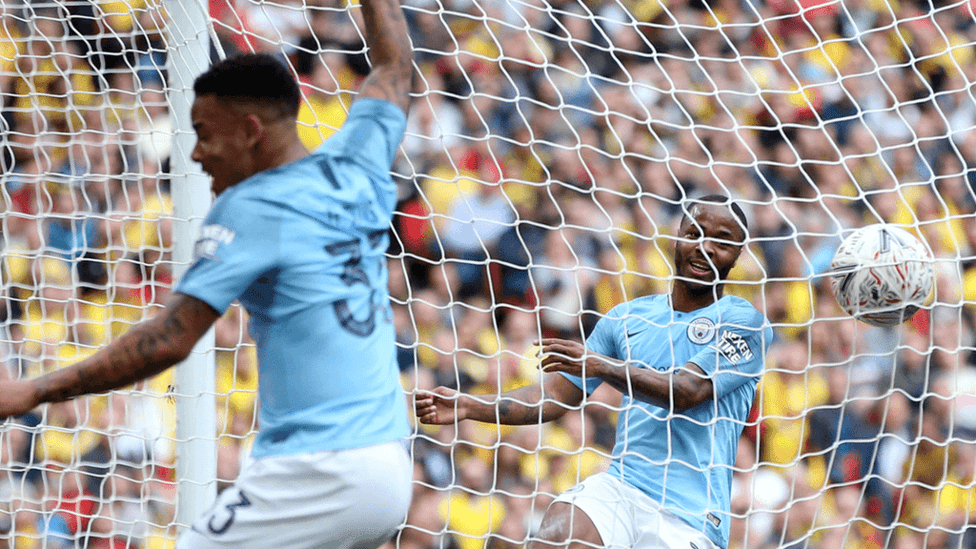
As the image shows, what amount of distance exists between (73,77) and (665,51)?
2.72 metres

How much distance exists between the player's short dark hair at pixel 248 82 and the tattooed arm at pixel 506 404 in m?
0.97

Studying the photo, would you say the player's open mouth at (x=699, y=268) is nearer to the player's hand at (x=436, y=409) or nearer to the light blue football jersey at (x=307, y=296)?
the player's hand at (x=436, y=409)

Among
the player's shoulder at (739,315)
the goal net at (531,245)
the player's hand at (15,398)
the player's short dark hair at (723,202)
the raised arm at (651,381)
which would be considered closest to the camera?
the player's hand at (15,398)

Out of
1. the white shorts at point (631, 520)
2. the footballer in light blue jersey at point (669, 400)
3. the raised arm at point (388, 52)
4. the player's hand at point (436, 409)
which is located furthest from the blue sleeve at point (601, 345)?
the raised arm at point (388, 52)

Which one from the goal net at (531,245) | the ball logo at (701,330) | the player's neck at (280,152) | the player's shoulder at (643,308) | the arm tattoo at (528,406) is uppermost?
the player's neck at (280,152)

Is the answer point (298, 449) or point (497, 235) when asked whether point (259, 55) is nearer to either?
point (298, 449)

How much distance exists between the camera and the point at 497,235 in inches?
177

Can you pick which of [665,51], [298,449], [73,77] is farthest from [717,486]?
[73,77]

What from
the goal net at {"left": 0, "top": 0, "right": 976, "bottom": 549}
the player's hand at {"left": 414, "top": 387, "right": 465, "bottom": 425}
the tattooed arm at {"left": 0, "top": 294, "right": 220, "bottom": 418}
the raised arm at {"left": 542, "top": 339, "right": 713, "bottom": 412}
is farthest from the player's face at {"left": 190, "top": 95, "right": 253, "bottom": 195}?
the goal net at {"left": 0, "top": 0, "right": 976, "bottom": 549}

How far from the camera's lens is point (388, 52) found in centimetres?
208

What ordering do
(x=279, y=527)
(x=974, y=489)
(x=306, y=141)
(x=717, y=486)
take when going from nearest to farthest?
(x=279, y=527), (x=717, y=486), (x=306, y=141), (x=974, y=489)

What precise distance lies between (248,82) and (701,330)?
1528 millimetres

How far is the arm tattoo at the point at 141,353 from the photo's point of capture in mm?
1697

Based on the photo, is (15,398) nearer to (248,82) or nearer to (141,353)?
(141,353)
